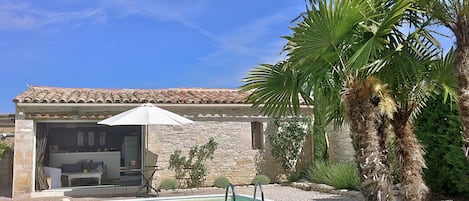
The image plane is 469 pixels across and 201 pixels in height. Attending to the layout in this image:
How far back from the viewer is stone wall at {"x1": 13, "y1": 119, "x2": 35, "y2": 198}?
1775 centimetres

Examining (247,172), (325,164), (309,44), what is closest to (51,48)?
(247,172)

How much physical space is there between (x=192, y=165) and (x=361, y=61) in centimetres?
1413

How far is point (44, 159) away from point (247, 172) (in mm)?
9110

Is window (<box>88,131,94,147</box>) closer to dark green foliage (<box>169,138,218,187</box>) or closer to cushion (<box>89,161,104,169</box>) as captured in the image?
cushion (<box>89,161,104,169</box>)

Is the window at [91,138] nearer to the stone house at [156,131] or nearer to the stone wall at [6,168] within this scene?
the stone house at [156,131]

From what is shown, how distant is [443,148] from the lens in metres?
13.3

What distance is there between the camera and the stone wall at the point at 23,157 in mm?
17750

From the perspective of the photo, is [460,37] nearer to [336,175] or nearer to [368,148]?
[368,148]

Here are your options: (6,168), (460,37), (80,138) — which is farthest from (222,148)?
(460,37)

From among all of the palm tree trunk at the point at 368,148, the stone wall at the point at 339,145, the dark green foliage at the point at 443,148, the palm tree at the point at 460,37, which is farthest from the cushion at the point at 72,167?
the palm tree at the point at 460,37

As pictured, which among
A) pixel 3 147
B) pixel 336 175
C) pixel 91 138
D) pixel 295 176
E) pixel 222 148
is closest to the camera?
pixel 336 175

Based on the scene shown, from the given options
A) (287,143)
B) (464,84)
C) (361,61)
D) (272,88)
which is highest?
(361,61)

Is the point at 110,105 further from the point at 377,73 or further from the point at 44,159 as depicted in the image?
the point at 377,73

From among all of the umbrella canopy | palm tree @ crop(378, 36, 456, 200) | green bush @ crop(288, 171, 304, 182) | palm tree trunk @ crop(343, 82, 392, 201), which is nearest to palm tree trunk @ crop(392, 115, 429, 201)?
palm tree @ crop(378, 36, 456, 200)
